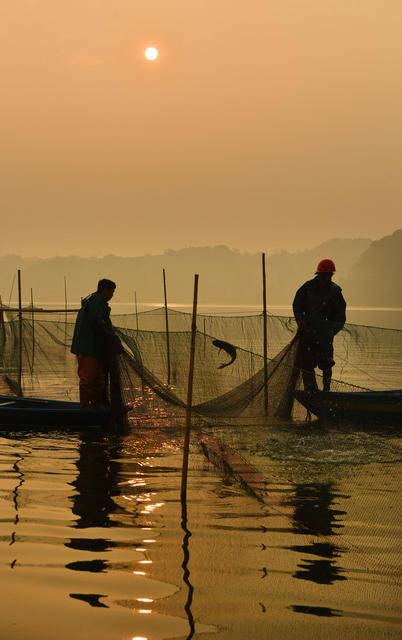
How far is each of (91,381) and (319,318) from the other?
3341mm

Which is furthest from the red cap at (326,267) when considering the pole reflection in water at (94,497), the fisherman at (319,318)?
the pole reflection in water at (94,497)

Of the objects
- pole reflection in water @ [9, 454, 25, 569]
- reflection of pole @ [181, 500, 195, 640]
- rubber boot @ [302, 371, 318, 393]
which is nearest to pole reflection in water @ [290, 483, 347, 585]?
reflection of pole @ [181, 500, 195, 640]

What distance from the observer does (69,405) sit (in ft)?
40.9

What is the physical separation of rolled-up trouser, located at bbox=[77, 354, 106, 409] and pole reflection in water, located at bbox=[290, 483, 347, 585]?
410 centimetres

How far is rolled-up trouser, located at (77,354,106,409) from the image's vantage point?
1106 cm

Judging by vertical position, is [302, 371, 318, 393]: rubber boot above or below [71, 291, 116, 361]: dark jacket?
below

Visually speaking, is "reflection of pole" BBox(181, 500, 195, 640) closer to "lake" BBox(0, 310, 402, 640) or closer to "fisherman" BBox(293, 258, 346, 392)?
"lake" BBox(0, 310, 402, 640)

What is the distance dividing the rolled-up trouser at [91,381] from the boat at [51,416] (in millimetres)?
197

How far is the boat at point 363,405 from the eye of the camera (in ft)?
35.1

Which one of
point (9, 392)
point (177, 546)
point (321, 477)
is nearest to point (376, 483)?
point (321, 477)

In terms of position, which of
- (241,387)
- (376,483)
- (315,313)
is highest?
(315,313)

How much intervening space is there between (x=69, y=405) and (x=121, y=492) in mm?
5200

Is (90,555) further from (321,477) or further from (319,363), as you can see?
(319,363)

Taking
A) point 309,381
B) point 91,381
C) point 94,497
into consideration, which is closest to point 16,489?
point 94,497
